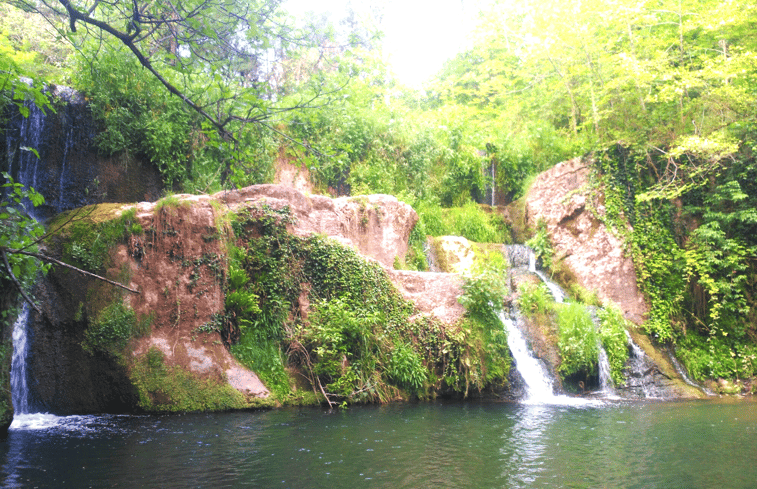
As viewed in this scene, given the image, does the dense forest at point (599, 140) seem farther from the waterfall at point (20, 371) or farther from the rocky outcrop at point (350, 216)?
the waterfall at point (20, 371)

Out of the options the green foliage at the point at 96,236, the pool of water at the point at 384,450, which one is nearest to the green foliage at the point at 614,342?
the pool of water at the point at 384,450

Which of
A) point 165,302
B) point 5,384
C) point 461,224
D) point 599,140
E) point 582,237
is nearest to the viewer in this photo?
point 5,384

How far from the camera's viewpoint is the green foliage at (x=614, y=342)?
12.0 meters

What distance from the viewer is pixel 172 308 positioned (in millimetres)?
9125

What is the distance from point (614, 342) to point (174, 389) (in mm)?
9712

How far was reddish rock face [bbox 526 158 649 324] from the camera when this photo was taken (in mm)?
14578

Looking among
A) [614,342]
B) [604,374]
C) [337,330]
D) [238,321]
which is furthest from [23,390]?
[614,342]

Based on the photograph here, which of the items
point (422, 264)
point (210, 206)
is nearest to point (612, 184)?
point (422, 264)

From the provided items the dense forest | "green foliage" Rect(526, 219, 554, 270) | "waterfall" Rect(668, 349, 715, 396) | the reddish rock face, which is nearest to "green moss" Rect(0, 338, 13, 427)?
the dense forest

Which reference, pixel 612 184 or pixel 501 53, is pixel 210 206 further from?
pixel 501 53

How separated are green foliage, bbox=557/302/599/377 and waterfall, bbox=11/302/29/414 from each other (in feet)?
33.3

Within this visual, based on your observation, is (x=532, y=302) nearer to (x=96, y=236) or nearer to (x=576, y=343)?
(x=576, y=343)

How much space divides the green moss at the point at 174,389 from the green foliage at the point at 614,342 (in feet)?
27.4

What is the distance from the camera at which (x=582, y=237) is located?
15.5m
